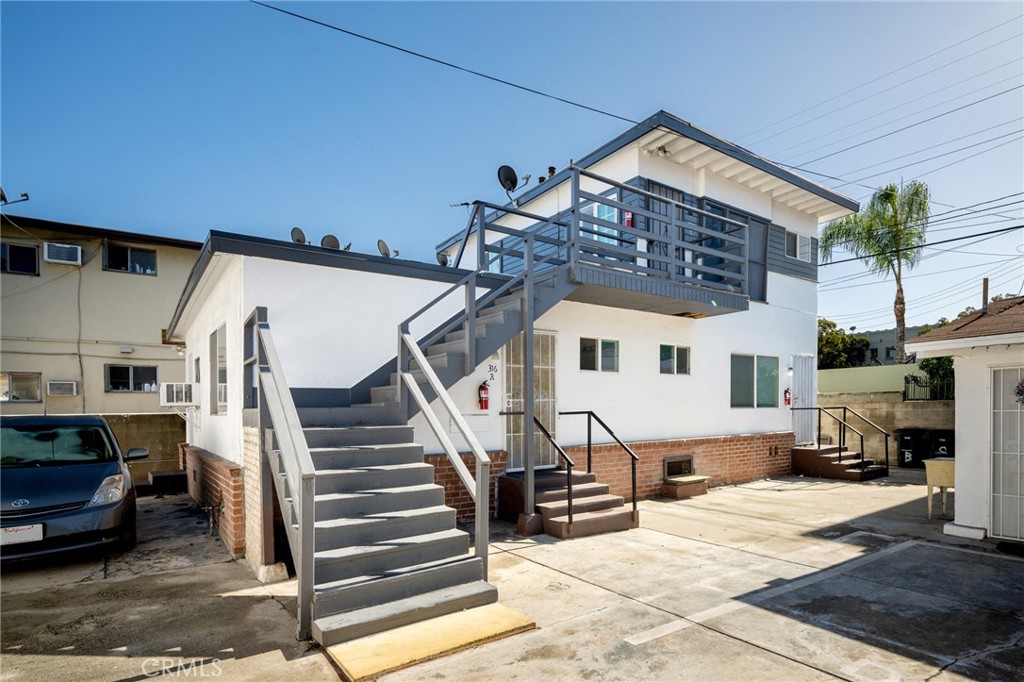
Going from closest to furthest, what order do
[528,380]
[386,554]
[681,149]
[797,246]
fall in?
1. [386,554]
2. [528,380]
3. [681,149]
4. [797,246]

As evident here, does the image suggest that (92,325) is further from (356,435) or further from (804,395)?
(804,395)

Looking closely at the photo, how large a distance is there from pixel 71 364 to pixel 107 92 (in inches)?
321

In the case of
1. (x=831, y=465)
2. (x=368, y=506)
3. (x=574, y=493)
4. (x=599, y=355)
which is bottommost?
(x=831, y=465)

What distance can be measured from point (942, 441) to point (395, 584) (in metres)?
14.7

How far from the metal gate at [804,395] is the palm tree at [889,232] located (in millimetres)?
7138

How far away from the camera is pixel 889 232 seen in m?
17.6

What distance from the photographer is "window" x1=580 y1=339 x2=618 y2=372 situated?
9.00 meters

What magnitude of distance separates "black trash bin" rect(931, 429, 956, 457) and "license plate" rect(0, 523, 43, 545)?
16.7m

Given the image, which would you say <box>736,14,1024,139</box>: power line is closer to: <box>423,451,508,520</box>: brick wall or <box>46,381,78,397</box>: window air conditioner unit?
<box>423,451,508,520</box>: brick wall

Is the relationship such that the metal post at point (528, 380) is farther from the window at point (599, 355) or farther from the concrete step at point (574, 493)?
the window at point (599, 355)

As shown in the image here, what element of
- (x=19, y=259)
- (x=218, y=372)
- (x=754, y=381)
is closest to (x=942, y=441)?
(x=754, y=381)

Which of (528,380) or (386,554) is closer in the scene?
(386,554)

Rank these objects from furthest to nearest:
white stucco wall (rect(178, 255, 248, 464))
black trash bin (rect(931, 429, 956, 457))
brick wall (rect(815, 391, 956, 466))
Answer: brick wall (rect(815, 391, 956, 466)) < black trash bin (rect(931, 429, 956, 457)) < white stucco wall (rect(178, 255, 248, 464))

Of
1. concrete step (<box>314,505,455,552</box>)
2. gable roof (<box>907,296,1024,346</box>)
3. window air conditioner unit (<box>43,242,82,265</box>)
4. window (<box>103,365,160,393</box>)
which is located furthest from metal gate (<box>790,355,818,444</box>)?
window air conditioner unit (<box>43,242,82,265</box>)
